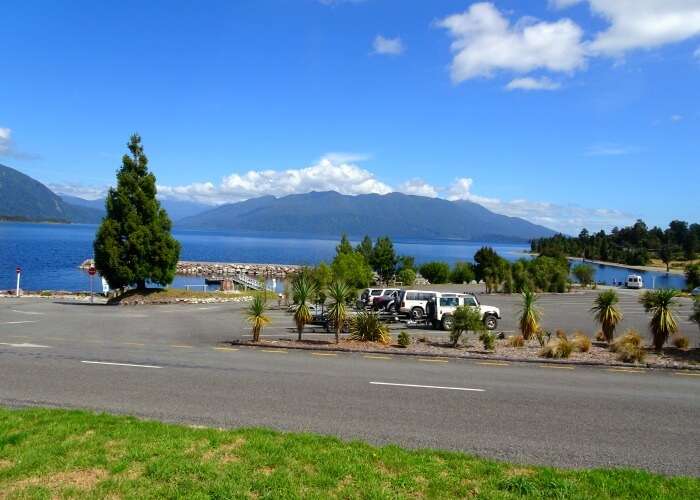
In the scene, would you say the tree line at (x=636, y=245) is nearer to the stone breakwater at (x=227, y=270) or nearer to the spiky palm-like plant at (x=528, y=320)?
the stone breakwater at (x=227, y=270)

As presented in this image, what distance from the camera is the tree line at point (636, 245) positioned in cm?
14338

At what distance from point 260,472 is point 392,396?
205 inches

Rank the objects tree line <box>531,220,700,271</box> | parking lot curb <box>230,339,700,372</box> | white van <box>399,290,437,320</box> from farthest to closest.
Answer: tree line <box>531,220,700,271</box>, white van <box>399,290,437,320</box>, parking lot curb <box>230,339,700,372</box>

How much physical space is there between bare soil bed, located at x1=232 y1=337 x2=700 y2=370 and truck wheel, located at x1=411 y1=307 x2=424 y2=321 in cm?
877

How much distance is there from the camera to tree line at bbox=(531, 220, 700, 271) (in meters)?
143

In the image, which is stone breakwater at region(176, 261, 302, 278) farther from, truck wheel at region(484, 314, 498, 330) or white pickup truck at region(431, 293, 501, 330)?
truck wheel at region(484, 314, 498, 330)

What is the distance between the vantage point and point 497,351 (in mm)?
17406

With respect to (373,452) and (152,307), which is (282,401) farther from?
(152,307)

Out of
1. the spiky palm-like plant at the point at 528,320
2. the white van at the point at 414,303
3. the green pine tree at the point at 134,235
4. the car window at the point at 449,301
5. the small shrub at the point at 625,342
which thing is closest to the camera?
the small shrub at the point at 625,342

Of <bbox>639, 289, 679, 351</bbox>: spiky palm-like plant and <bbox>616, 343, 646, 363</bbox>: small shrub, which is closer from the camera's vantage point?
<bbox>616, 343, 646, 363</bbox>: small shrub

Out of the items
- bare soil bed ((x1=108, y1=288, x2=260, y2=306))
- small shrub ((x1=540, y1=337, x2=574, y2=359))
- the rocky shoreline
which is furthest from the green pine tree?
the rocky shoreline

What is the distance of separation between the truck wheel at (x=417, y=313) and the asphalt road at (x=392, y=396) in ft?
41.3

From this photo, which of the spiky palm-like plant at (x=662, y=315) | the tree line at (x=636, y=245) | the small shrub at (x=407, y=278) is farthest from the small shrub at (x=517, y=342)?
the tree line at (x=636, y=245)

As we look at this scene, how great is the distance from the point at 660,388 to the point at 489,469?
8.16 m
